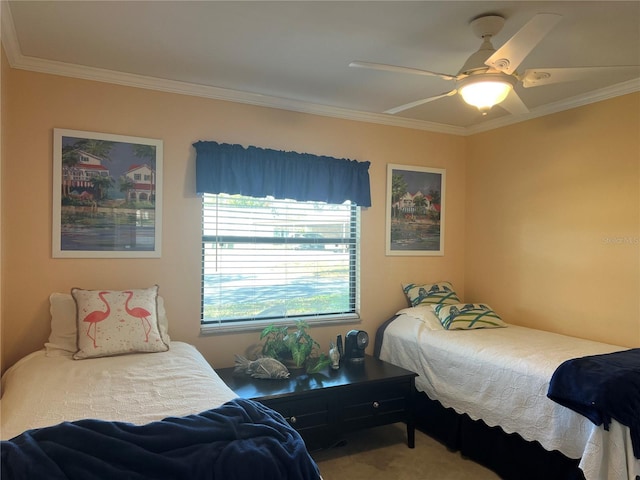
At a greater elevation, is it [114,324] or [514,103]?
[514,103]

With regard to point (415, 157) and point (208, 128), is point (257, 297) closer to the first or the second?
point (208, 128)

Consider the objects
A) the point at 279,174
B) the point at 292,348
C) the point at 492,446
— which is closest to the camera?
the point at 492,446

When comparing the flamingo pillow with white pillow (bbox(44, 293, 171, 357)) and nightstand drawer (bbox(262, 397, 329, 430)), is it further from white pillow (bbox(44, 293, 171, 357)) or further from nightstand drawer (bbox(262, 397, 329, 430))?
nightstand drawer (bbox(262, 397, 329, 430))

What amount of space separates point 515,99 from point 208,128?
2030 millimetres

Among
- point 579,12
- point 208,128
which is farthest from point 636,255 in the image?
point 208,128

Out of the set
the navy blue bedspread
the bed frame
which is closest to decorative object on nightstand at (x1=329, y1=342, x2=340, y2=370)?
the bed frame

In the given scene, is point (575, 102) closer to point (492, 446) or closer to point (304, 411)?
point (492, 446)

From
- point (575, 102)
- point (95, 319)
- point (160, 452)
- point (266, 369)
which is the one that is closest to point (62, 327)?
point (95, 319)

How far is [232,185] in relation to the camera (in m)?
3.16

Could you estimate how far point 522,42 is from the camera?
1775 millimetres

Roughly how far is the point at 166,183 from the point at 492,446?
2741 millimetres

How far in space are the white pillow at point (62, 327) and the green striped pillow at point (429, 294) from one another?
6.94ft

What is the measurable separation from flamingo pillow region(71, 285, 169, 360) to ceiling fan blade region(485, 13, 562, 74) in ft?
7.51

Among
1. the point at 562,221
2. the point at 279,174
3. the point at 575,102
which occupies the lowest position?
the point at 562,221
